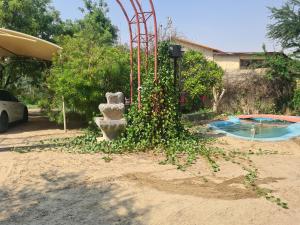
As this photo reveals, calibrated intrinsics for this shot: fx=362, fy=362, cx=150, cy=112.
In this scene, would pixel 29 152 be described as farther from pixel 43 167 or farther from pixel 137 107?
pixel 137 107

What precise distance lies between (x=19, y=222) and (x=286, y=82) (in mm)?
15953

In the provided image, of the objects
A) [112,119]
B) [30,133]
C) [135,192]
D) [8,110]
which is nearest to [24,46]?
[8,110]

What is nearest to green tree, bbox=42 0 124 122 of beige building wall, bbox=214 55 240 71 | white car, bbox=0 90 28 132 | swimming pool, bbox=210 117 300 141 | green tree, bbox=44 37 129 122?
green tree, bbox=44 37 129 122

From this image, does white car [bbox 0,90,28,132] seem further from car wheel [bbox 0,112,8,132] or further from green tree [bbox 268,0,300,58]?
green tree [bbox 268,0,300,58]

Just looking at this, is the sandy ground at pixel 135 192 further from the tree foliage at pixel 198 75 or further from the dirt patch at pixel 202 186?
the tree foliage at pixel 198 75

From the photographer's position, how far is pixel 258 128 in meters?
13.0

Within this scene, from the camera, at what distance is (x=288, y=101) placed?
57.5ft

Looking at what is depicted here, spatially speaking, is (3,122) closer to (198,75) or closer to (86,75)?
(86,75)

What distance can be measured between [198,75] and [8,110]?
774 cm

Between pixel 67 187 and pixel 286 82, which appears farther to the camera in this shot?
Result: pixel 286 82

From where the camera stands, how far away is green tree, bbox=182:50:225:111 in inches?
606

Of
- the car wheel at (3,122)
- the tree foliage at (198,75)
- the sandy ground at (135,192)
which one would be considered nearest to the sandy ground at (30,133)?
the car wheel at (3,122)

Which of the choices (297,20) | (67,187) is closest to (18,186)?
(67,187)

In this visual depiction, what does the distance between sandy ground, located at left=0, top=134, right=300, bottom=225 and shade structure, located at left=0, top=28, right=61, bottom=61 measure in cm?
456
